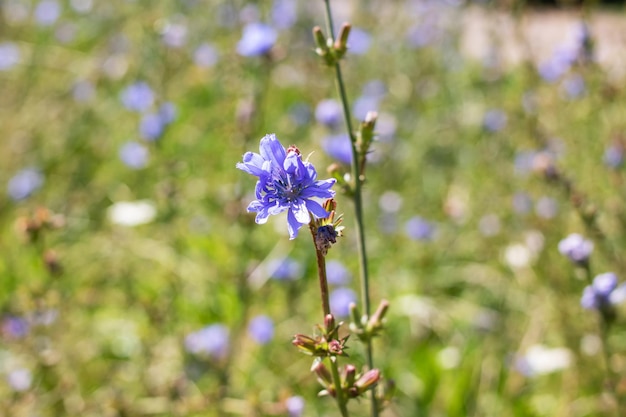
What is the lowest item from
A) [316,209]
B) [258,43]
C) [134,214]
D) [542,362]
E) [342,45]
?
[542,362]

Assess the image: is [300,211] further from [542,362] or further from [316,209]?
[542,362]

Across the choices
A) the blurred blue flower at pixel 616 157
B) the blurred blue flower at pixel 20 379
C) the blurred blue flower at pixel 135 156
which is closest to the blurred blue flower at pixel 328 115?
the blurred blue flower at pixel 135 156

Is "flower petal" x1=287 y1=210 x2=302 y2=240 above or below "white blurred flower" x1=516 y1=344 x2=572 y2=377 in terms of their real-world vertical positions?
above

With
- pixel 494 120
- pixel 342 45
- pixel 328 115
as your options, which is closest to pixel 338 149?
pixel 328 115

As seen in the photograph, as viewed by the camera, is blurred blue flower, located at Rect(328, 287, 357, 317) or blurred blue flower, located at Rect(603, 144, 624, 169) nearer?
blurred blue flower, located at Rect(328, 287, 357, 317)

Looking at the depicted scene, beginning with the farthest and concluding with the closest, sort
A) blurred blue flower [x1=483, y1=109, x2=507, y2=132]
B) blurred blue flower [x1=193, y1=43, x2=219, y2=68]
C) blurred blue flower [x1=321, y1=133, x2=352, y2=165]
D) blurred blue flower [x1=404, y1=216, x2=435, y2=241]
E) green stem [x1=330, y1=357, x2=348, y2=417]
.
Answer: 1. blurred blue flower [x1=193, y1=43, x2=219, y2=68]
2. blurred blue flower [x1=483, y1=109, x2=507, y2=132]
3. blurred blue flower [x1=404, y1=216, x2=435, y2=241]
4. blurred blue flower [x1=321, y1=133, x2=352, y2=165]
5. green stem [x1=330, y1=357, x2=348, y2=417]

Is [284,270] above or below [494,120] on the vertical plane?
below

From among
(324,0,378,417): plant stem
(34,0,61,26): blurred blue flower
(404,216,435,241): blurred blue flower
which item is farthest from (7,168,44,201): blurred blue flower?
(324,0,378,417): plant stem

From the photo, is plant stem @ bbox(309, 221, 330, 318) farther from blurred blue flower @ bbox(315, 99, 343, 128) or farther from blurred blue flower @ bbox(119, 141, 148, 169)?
blurred blue flower @ bbox(119, 141, 148, 169)

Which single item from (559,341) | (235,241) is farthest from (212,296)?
(559,341)
